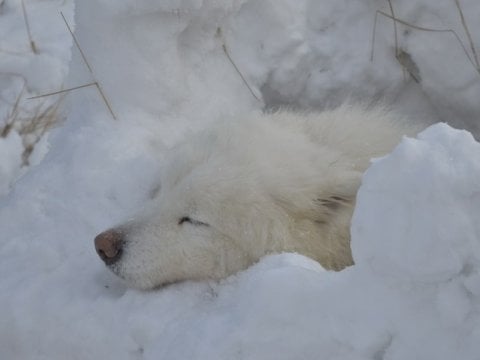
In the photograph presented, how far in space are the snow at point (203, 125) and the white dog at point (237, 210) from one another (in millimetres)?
192

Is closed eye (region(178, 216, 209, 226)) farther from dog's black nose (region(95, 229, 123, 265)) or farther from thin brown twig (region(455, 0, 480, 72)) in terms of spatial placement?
thin brown twig (region(455, 0, 480, 72))

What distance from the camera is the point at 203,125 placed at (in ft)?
14.9

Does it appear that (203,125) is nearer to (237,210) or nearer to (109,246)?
(237,210)

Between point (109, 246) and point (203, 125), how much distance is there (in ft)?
4.09

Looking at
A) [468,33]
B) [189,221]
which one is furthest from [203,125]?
[468,33]

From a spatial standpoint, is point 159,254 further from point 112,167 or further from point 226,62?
point 226,62

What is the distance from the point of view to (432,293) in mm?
2396

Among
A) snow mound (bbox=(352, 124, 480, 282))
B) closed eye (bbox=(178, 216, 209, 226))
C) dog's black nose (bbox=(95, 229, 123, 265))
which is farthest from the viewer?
closed eye (bbox=(178, 216, 209, 226))

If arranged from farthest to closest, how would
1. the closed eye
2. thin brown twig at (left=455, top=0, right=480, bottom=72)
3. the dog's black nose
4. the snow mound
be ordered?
thin brown twig at (left=455, top=0, right=480, bottom=72) < the closed eye < the dog's black nose < the snow mound

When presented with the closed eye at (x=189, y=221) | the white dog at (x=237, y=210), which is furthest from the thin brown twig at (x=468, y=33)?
the closed eye at (x=189, y=221)

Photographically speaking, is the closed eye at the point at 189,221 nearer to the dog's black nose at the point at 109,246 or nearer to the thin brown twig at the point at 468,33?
the dog's black nose at the point at 109,246

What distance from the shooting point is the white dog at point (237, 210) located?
11.7 feet

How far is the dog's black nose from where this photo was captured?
351 centimetres

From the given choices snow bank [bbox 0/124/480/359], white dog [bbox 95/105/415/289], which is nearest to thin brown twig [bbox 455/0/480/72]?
white dog [bbox 95/105/415/289]
